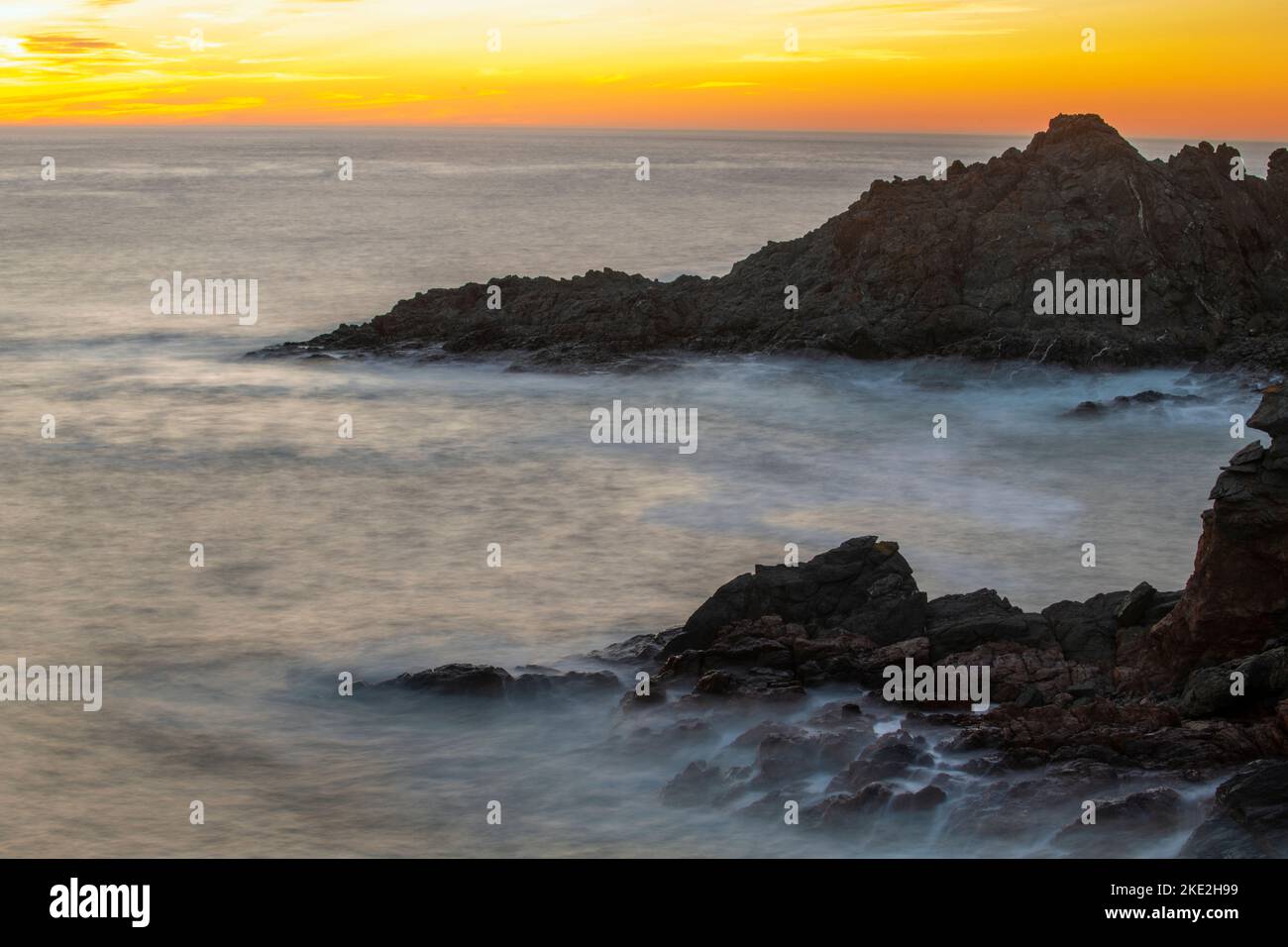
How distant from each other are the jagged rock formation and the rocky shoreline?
2145 cm

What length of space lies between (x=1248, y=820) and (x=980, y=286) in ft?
94.9

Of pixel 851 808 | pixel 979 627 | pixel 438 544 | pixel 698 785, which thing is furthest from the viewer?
pixel 438 544

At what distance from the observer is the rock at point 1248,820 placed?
13148mm

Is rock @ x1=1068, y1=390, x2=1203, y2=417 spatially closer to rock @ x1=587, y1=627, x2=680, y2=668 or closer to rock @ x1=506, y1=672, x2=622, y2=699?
rock @ x1=587, y1=627, x2=680, y2=668

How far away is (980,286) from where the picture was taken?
4084cm

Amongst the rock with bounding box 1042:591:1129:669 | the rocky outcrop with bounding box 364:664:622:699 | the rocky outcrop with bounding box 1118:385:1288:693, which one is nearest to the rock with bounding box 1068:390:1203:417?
the rock with bounding box 1042:591:1129:669

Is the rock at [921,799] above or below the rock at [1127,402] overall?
below

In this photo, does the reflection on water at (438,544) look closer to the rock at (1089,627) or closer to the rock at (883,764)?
the rock at (883,764)

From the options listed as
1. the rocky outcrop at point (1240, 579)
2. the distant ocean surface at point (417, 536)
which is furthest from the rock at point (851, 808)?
the rocky outcrop at point (1240, 579)

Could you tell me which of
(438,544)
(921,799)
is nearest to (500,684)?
(921,799)

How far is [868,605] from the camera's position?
61.8 ft

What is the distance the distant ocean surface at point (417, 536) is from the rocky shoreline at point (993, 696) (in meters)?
0.81

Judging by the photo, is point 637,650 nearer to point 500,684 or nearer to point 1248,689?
point 500,684

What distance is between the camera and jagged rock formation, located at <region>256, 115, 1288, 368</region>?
39.6 metres
